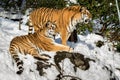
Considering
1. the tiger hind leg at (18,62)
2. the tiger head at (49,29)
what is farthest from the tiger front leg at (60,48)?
the tiger hind leg at (18,62)

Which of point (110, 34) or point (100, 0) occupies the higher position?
point (100, 0)

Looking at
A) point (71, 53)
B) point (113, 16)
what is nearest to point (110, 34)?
point (113, 16)

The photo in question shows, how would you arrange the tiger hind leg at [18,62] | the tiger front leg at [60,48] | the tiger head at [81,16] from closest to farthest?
the tiger hind leg at [18,62], the tiger front leg at [60,48], the tiger head at [81,16]

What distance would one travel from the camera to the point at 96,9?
41.6 feet

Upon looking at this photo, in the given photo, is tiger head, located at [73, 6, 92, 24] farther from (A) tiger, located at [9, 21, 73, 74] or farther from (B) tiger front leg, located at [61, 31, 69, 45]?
(A) tiger, located at [9, 21, 73, 74]

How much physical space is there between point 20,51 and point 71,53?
1328mm

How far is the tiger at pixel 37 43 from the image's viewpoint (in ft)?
27.0

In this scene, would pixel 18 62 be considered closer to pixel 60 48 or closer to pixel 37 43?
pixel 37 43

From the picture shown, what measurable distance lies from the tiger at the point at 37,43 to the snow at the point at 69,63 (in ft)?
0.46

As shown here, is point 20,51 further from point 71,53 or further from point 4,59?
point 71,53

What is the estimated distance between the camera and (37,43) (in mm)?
8547

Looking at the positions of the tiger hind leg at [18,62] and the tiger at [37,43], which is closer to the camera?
the tiger hind leg at [18,62]

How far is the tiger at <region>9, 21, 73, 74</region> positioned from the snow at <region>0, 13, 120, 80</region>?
140mm

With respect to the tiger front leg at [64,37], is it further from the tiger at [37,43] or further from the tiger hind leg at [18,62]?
the tiger hind leg at [18,62]
